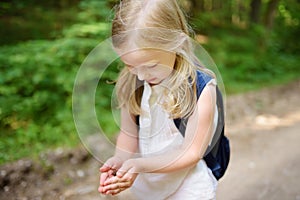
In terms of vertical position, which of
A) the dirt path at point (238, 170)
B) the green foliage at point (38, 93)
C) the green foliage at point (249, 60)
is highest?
the green foliage at point (38, 93)

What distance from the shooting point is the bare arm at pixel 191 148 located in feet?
4.02

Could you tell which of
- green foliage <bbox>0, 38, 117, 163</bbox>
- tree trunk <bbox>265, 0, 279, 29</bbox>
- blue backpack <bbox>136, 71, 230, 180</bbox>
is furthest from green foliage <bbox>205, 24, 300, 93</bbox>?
blue backpack <bbox>136, 71, 230, 180</bbox>

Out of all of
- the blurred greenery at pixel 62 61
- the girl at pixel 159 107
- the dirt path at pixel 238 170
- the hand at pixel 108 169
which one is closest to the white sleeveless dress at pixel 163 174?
the girl at pixel 159 107

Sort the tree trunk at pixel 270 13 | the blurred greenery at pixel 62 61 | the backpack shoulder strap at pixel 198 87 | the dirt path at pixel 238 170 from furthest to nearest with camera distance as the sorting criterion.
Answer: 1. the tree trunk at pixel 270 13
2. the blurred greenery at pixel 62 61
3. the dirt path at pixel 238 170
4. the backpack shoulder strap at pixel 198 87

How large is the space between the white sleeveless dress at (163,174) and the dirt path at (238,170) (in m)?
1.37

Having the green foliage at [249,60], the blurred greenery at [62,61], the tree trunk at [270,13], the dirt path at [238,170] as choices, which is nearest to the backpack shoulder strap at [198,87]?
the blurred greenery at [62,61]

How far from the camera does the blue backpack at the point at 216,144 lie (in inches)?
50.4

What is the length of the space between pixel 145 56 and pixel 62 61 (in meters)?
2.58

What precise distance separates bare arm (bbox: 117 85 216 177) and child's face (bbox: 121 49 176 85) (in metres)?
0.14

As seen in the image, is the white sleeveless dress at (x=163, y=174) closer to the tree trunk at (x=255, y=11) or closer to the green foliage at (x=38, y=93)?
the green foliage at (x=38, y=93)

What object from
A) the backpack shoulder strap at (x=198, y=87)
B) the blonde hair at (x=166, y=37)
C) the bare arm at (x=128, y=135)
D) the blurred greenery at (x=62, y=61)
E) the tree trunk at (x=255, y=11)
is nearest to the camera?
the blonde hair at (x=166, y=37)

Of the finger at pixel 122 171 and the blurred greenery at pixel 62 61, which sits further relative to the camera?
the blurred greenery at pixel 62 61

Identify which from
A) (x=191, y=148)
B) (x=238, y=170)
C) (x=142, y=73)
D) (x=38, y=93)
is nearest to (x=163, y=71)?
(x=142, y=73)

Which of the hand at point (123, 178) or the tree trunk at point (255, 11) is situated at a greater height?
the hand at point (123, 178)
